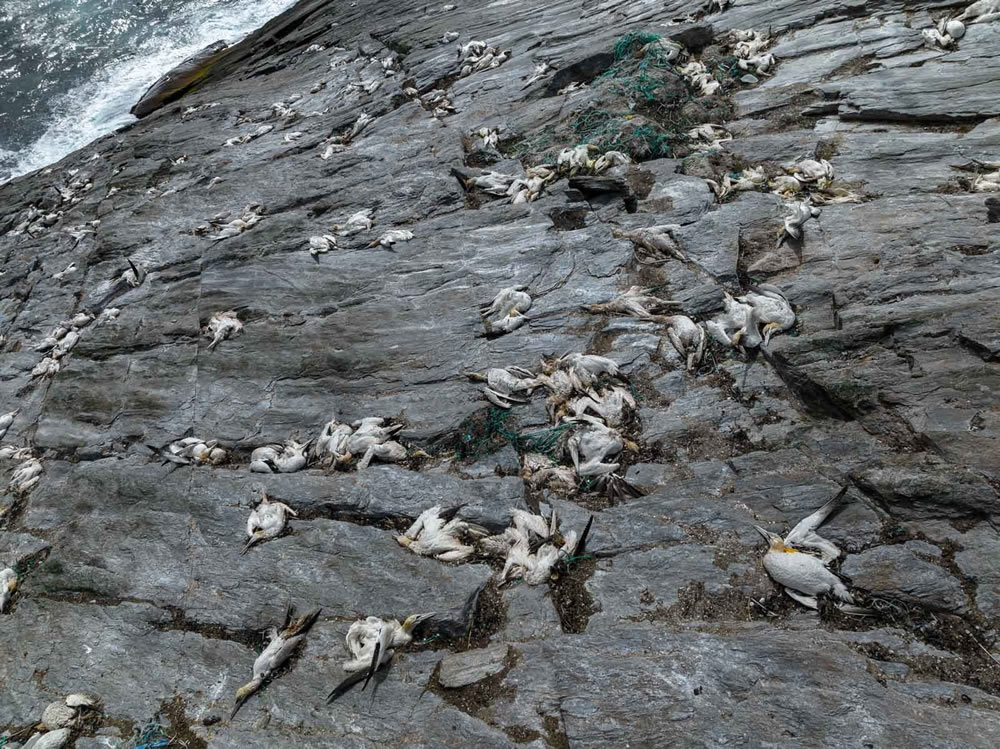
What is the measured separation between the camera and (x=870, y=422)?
17.6 feet

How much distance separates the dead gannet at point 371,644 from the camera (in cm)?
491

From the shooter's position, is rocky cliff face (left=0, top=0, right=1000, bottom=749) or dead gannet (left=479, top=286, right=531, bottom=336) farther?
dead gannet (left=479, top=286, right=531, bottom=336)

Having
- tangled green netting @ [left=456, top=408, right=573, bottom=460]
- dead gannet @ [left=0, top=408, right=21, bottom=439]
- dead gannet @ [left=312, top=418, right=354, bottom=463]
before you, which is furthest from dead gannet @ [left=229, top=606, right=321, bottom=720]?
dead gannet @ [left=0, top=408, right=21, bottom=439]

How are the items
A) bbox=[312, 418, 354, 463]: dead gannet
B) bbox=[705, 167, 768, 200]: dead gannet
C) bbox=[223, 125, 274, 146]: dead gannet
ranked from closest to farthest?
1. bbox=[312, 418, 354, 463]: dead gannet
2. bbox=[705, 167, 768, 200]: dead gannet
3. bbox=[223, 125, 274, 146]: dead gannet

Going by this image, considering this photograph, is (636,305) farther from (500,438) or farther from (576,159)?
(576,159)

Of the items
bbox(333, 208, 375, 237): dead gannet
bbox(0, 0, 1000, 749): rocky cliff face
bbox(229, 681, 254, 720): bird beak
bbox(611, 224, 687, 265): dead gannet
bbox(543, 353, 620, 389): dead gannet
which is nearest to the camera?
bbox(0, 0, 1000, 749): rocky cliff face

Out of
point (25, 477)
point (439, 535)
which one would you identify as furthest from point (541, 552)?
point (25, 477)

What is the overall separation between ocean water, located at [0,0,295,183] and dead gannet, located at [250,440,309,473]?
25.6m

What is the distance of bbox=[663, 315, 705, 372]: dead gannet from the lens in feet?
21.6

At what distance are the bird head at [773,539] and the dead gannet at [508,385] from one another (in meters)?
2.91

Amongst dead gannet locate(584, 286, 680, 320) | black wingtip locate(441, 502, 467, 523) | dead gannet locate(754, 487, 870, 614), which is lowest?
dead gannet locate(754, 487, 870, 614)

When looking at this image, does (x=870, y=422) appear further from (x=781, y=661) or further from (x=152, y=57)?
(x=152, y=57)

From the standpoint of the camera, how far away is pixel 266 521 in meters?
6.46

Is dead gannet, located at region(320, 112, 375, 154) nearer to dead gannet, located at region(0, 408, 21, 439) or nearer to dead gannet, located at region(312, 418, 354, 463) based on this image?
dead gannet, located at region(0, 408, 21, 439)
